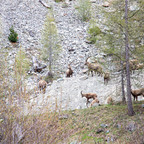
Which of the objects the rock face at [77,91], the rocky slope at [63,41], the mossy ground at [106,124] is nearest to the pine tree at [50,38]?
the rocky slope at [63,41]

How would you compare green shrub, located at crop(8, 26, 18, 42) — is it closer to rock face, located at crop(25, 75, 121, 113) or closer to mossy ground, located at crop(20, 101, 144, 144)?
rock face, located at crop(25, 75, 121, 113)

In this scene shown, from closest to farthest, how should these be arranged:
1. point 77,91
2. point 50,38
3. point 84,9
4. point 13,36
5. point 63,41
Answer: point 77,91, point 50,38, point 13,36, point 63,41, point 84,9

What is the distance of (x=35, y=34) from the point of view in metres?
33.9

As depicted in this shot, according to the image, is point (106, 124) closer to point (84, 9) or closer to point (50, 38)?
point (50, 38)

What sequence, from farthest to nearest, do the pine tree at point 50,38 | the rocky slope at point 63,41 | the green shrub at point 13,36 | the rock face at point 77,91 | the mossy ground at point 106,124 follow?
the green shrub at point 13,36 → the pine tree at point 50,38 → the rocky slope at point 63,41 → the rock face at point 77,91 → the mossy ground at point 106,124

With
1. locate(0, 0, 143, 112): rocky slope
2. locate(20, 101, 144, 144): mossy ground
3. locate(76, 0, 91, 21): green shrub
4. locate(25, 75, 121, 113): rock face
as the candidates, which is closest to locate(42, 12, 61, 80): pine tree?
locate(0, 0, 143, 112): rocky slope

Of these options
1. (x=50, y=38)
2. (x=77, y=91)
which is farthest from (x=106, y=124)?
(x=50, y=38)

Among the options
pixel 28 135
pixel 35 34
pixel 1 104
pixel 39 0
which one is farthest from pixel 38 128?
pixel 39 0

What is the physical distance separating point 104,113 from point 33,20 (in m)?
30.2

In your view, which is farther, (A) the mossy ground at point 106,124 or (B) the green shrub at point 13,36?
(B) the green shrub at point 13,36

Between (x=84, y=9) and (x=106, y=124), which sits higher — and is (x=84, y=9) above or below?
above


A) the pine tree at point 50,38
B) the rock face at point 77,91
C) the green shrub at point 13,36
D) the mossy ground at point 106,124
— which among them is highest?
the green shrub at point 13,36

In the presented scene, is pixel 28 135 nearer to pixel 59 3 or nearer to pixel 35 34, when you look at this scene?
pixel 35 34

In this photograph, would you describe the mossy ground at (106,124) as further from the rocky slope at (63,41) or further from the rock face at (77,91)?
the rocky slope at (63,41)
